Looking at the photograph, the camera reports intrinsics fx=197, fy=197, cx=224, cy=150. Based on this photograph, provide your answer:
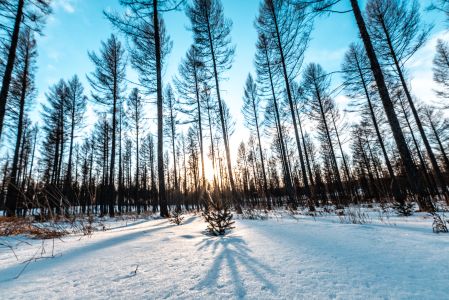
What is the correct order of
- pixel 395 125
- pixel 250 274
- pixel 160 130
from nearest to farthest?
pixel 250 274, pixel 395 125, pixel 160 130

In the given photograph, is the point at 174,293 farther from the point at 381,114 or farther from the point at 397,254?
the point at 381,114

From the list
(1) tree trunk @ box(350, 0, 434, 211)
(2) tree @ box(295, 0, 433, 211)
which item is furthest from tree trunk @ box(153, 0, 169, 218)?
(1) tree trunk @ box(350, 0, 434, 211)

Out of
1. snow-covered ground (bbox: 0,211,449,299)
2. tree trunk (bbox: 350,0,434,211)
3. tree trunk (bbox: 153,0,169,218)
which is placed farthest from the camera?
tree trunk (bbox: 153,0,169,218)

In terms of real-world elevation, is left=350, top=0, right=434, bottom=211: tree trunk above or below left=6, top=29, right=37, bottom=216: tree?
below

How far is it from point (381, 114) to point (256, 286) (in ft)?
59.7

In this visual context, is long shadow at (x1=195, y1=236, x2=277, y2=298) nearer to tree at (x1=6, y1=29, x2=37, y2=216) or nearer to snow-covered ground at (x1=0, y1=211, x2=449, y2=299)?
snow-covered ground at (x1=0, y1=211, x2=449, y2=299)

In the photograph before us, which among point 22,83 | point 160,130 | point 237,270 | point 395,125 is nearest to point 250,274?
point 237,270

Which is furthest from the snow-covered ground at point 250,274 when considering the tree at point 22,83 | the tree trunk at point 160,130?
the tree at point 22,83

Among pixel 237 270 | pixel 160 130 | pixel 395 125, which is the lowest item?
pixel 237 270

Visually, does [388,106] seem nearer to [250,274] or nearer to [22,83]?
[250,274]

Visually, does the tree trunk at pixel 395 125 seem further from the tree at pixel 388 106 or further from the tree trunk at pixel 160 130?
the tree trunk at pixel 160 130

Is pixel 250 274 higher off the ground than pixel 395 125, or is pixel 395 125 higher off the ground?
pixel 395 125

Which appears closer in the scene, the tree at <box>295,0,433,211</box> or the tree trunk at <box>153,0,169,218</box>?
the tree at <box>295,0,433,211</box>

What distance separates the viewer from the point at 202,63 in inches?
416
